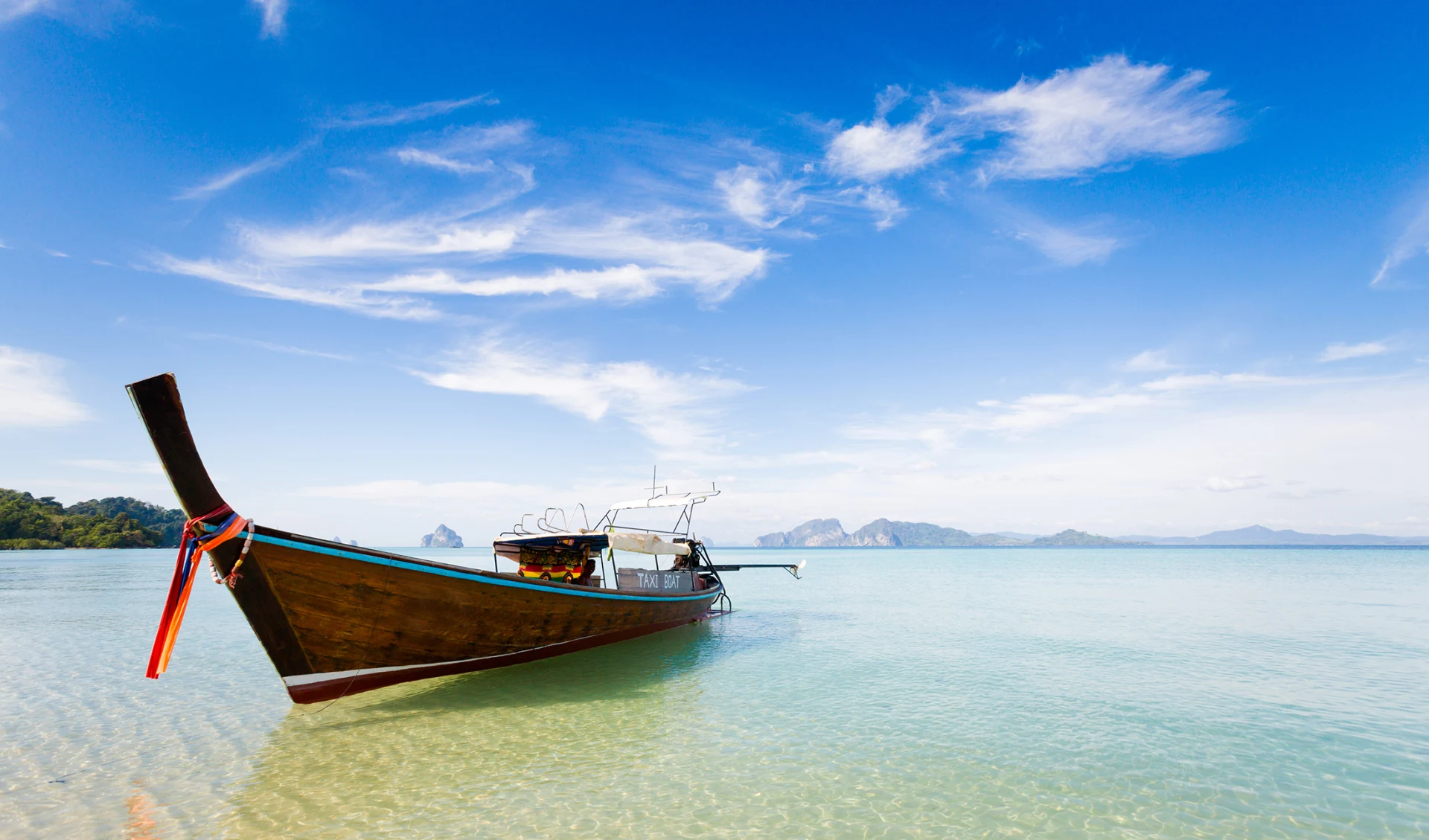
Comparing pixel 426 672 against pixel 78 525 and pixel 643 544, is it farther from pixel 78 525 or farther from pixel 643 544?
pixel 78 525

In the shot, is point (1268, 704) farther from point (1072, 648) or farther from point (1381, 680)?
point (1072, 648)

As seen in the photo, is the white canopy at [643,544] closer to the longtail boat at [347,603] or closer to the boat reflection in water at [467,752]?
the longtail boat at [347,603]

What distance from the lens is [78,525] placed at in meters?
99.8

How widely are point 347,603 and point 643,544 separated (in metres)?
9.82

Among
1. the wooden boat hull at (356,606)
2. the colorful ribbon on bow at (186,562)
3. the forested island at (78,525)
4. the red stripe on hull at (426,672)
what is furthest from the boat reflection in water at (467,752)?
the forested island at (78,525)

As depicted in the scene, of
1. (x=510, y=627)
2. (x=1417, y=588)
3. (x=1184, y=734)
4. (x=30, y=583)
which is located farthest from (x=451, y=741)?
(x=1417, y=588)

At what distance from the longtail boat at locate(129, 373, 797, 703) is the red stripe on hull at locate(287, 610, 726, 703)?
3 centimetres

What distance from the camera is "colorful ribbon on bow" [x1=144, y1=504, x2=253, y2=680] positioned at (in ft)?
27.9

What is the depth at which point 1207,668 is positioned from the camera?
1634 cm

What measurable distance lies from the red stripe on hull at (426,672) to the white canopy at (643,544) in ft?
7.81

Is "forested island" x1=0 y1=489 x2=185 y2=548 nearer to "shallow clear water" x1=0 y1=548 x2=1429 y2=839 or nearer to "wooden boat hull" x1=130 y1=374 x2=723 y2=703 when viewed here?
"shallow clear water" x1=0 y1=548 x2=1429 y2=839

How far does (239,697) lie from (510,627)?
5200 mm

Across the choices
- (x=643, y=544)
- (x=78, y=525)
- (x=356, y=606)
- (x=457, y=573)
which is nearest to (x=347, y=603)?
(x=356, y=606)

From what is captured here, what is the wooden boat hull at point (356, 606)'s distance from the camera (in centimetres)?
875
